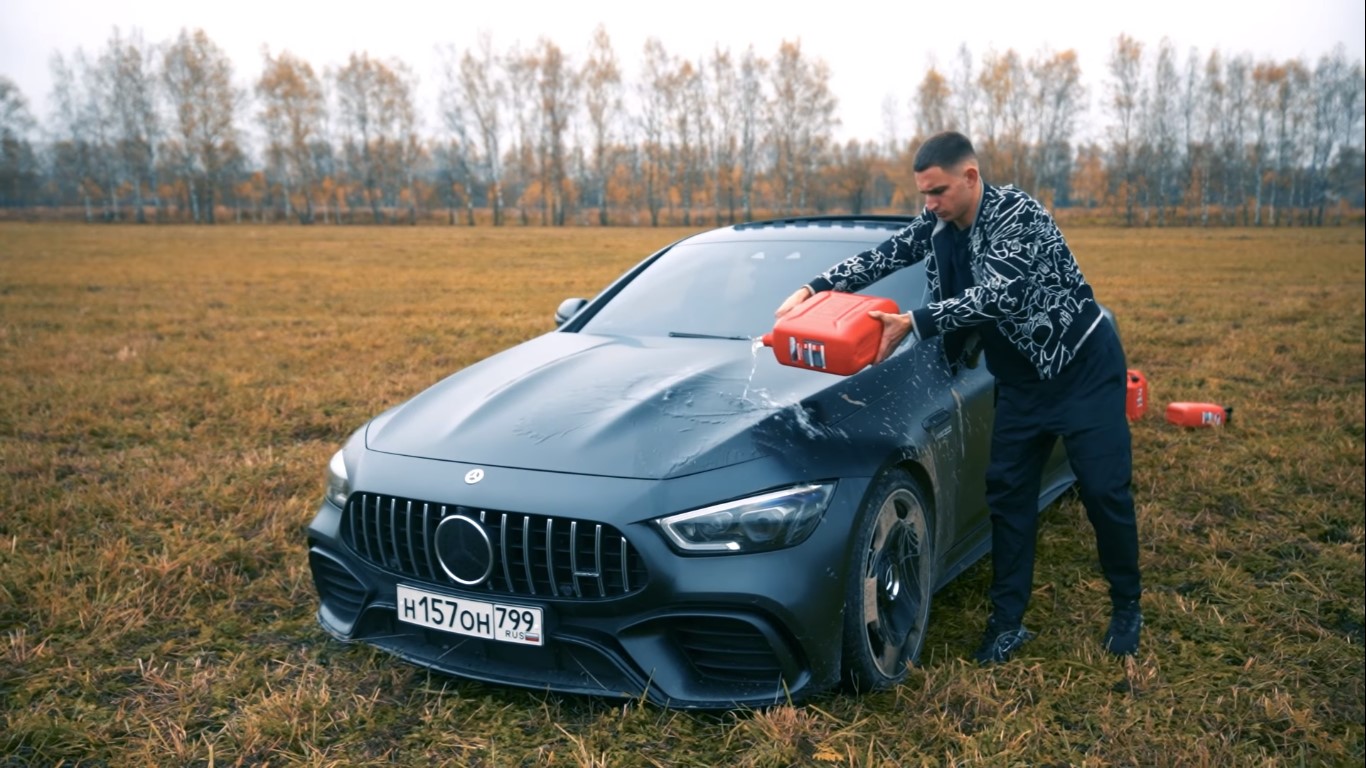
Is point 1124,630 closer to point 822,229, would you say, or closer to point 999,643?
point 999,643

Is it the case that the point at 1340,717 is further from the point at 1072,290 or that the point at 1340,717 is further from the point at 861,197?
the point at 861,197

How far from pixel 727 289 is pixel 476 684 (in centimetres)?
178

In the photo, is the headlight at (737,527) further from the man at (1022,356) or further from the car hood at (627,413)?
the man at (1022,356)

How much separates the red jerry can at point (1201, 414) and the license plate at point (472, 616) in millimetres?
5246

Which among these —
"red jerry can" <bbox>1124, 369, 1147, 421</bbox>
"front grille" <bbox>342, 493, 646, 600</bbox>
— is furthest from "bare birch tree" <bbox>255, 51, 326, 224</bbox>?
"front grille" <bbox>342, 493, 646, 600</bbox>

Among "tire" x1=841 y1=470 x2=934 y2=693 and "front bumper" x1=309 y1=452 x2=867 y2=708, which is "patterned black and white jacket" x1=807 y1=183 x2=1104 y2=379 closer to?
"tire" x1=841 y1=470 x2=934 y2=693

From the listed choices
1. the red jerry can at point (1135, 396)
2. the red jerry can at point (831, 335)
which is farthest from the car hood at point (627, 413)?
the red jerry can at point (1135, 396)

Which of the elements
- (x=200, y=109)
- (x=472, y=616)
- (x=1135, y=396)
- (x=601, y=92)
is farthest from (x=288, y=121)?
(x=472, y=616)

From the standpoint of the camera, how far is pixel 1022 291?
9.73 feet

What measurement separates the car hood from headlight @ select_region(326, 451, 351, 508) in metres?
0.12

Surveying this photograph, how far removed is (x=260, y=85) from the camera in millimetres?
71875

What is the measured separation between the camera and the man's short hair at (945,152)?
3033 mm

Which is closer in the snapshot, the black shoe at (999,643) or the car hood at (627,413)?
the car hood at (627,413)

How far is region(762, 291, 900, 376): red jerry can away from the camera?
283 cm
